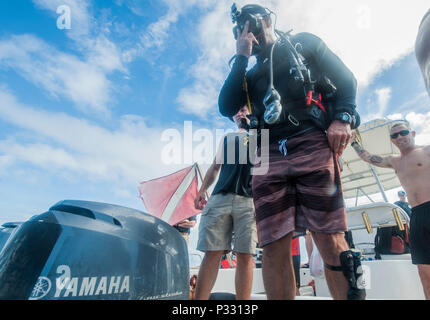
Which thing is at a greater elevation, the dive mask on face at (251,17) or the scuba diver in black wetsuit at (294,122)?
the dive mask on face at (251,17)

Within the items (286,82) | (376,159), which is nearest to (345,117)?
(286,82)

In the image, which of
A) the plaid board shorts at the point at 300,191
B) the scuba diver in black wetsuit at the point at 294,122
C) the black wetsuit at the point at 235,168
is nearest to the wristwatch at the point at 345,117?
the scuba diver in black wetsuit at the point at 294,122

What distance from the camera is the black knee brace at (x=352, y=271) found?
37.7 inches

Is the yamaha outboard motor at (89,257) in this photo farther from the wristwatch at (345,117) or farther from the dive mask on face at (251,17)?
the dive mask on face at (251,17)

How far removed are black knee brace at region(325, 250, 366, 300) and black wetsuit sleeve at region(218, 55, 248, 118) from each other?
100cm

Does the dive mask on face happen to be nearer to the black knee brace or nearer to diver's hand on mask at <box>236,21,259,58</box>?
diver's hand on mask at <box>236,21,259,58</box>

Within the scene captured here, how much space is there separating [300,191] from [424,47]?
764 mm

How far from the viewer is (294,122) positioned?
1.31 m

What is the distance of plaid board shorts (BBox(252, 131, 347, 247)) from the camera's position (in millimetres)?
1111

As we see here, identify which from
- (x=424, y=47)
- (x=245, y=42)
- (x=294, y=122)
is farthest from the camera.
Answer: (x=245, y=42)

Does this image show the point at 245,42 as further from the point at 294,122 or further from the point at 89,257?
the point at 89,257

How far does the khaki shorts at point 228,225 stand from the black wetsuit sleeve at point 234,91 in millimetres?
878
